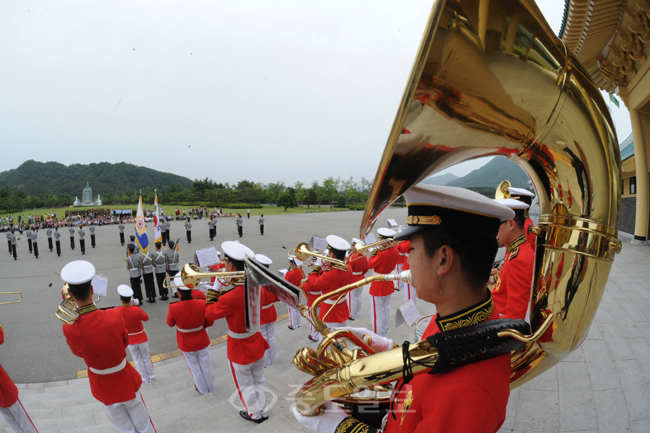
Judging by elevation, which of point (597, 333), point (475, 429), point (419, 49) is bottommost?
point (597, 333)

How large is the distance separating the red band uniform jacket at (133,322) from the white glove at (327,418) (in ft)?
13.7

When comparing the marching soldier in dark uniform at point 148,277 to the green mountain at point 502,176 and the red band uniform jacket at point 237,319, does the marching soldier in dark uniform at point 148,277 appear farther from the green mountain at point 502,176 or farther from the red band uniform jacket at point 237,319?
the green mountain at point 502,176

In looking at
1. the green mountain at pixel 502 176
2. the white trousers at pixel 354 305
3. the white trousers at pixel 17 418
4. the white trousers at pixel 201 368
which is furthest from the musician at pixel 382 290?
the white trousers at pixel 17 418

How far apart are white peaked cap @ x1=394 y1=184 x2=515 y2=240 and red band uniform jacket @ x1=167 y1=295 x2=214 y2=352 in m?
3.89

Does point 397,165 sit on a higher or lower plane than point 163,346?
higher

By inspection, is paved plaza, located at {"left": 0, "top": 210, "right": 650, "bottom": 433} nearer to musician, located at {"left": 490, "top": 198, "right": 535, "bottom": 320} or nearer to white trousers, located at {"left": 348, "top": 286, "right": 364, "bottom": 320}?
white trousers, located at {"left": 348, "top": 286, "right": 364, "bottom": 320}

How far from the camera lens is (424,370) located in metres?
1.01

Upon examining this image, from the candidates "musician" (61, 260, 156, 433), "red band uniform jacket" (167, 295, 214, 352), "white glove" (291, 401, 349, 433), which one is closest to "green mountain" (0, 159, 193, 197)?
"red band uniform jacket" (167, 295, 214, 352)

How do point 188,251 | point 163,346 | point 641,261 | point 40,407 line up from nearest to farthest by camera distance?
1. point 40,407
2. point 163,346
3. point 641,261
4. point 188,251

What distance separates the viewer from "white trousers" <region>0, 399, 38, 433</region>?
3.24 m

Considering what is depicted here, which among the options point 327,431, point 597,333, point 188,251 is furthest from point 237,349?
point 188,251

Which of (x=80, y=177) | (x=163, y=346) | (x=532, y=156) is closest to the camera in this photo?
(x=532, y=156)

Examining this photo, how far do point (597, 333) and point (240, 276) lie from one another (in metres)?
5.22

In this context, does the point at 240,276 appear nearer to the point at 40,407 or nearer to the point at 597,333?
the point at 40,407
